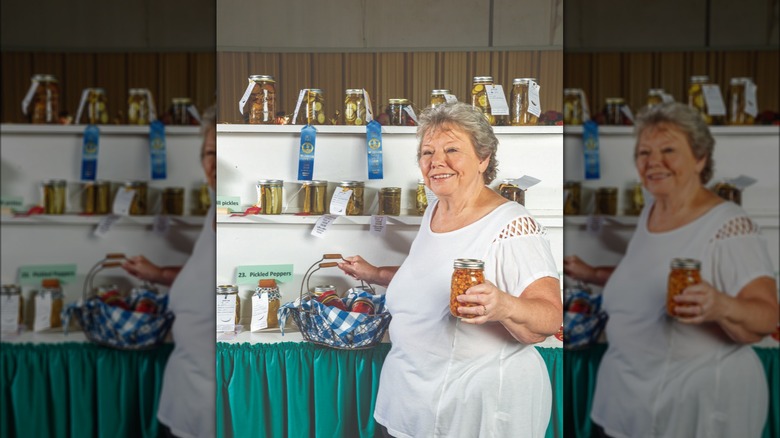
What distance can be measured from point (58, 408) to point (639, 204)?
177 centimetres

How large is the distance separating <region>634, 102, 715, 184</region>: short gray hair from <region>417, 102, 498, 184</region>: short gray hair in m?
0.42

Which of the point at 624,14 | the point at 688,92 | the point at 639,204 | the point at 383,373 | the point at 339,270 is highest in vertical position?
the point at 624,14

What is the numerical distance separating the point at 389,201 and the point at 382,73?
33 cm

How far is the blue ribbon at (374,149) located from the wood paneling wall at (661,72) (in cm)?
56

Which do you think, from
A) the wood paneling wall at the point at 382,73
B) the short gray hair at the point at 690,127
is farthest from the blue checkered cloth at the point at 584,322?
the wood paneling wall at the point at 382,73

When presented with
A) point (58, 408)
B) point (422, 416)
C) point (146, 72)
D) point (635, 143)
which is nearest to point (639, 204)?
point (635, 143)

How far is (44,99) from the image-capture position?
171 centimetres

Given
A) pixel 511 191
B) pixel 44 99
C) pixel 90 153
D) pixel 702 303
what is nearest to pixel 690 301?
pixel 702 303

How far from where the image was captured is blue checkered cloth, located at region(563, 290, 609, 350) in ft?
5.47

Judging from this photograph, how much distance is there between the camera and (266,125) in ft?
5.08

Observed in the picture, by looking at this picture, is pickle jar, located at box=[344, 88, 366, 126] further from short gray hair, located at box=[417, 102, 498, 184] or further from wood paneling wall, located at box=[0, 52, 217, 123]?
wood paneling wall, located at box=[0, 52, 217, 123]

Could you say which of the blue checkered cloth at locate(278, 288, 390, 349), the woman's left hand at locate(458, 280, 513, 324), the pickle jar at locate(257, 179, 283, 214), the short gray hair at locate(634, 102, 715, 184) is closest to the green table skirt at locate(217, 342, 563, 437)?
the blue checkered cloth at locate(278, 288, 390, 349)

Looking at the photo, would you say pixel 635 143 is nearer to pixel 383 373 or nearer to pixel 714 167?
pixel 714 167

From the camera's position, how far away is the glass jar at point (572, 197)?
5.40 ft
